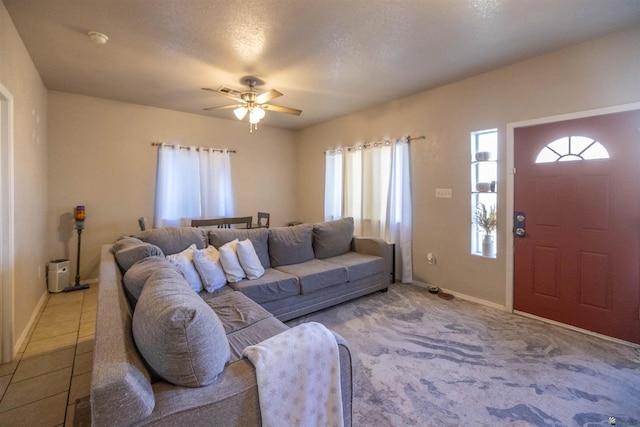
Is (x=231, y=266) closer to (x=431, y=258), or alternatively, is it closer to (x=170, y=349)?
(x=170, y=349)

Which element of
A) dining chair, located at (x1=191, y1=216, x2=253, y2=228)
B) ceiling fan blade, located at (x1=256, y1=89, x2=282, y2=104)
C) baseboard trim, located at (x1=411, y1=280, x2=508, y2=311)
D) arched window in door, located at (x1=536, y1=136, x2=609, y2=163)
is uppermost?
ceiling fan blade, located at (x1=256, y1=89, x2=282, y2=104)

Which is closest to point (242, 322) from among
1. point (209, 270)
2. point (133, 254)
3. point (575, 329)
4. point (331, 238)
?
point (209, 270)

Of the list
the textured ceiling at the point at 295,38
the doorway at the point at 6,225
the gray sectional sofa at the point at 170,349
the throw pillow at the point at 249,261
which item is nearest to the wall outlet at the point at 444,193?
the textured ceiling at the point at 295,38

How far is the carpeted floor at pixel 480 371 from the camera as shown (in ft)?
5.71

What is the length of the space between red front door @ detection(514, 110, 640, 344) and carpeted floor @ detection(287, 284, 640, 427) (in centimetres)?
28

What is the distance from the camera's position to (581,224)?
8.96 feet

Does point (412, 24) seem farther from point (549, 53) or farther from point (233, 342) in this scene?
point (233, 342)

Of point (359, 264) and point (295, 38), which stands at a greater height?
point (295, 38)

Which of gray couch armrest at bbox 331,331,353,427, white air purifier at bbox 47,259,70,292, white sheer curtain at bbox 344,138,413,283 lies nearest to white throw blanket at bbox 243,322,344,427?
gray couch armrest at bbox 331,331,353,427

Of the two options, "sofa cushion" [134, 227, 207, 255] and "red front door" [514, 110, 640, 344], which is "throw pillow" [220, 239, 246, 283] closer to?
"sofa cushion" [134, 227, 207, 255]

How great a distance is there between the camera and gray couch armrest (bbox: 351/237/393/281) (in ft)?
12.5

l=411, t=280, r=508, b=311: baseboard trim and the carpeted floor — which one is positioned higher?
l=411, t=280, r=508, b=311: baseboard trim

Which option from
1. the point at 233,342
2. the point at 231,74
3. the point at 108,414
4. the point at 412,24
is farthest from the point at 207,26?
the point at 108,414

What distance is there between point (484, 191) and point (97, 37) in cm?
412
